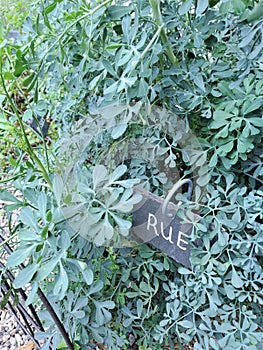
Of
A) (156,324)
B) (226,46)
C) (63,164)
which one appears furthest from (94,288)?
(226,46)

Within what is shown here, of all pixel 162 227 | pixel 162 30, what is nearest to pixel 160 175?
pixel 162 227

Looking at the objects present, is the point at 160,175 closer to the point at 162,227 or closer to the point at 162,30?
the point at 162,227

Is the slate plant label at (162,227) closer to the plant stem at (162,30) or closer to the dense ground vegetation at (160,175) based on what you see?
the dense ground vegetation at (160,175)

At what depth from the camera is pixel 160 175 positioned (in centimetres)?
79

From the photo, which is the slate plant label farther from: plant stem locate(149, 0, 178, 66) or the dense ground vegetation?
plant stem locate(149, 0, 178, 66)

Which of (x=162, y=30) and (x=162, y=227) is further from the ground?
(x=162, y=30)

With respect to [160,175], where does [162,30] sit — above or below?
above

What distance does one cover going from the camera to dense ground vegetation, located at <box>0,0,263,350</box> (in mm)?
644

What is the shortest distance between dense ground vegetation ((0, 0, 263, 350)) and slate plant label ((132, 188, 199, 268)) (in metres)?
0.02

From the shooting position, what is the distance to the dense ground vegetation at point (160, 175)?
0.64 m

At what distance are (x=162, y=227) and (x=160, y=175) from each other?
0.12 meters

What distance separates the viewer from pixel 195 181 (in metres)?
0.77

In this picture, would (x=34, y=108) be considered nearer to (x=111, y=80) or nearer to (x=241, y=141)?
(x=111, y=80)

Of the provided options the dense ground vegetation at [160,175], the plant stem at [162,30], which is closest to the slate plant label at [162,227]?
the dense ground vegetation at [160,175]
